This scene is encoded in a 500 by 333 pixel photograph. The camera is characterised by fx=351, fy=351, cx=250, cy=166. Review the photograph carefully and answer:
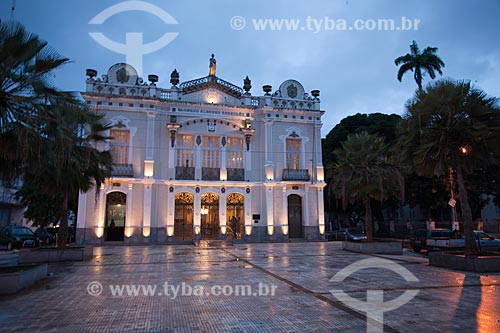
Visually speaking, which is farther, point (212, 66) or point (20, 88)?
point (212, 66)

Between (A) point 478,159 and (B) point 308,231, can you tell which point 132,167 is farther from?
(A) point 478,159

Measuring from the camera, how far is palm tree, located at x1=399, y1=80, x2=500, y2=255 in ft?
37.8

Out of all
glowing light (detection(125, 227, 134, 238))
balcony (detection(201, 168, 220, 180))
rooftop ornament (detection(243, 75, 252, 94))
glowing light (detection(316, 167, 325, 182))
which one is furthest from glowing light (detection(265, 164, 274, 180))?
glowing light (detection(125, 227, 134, 238))

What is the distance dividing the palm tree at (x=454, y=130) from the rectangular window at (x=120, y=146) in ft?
63.4

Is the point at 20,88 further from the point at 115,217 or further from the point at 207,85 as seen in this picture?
the point at 207,85

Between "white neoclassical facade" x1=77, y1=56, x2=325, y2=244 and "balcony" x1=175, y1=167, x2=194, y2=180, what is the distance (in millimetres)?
74

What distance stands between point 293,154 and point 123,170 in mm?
13053

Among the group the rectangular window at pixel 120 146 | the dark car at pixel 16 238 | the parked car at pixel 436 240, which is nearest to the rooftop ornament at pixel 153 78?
the rectangular window at pixel 120 146

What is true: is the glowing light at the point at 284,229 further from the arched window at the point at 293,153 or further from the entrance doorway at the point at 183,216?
the entrance doorway at the point at 183,216

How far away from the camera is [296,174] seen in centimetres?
2773

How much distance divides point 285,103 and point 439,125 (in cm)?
1781

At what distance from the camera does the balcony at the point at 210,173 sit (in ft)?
86.6

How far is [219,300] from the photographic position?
731 centimetres

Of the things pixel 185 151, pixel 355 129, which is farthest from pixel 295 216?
pixel 355 129
